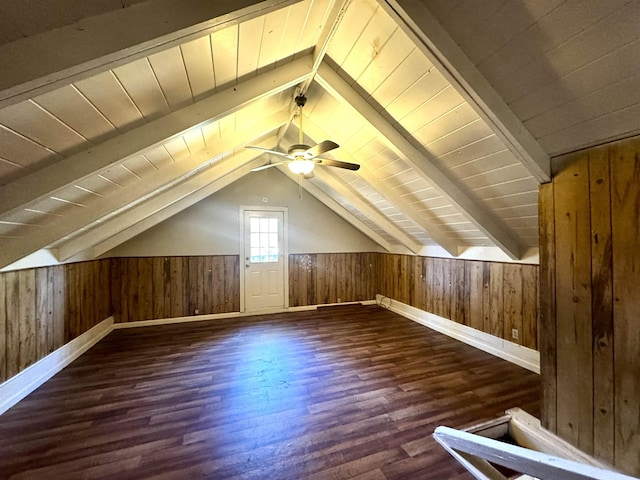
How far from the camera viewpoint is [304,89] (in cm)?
242

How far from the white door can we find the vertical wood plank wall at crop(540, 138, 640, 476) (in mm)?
4084

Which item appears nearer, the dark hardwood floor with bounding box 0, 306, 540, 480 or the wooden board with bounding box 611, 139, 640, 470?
the wooden board with bounding box 611, 139, 640, 470

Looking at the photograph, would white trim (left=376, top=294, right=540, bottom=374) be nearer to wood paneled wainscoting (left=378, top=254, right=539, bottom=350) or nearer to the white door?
wood paneled wainscoting (left=378, top=254, right=539, bottom=350)

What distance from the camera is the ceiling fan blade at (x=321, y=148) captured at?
83.4 inches

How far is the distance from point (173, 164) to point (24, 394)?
94.8 inches

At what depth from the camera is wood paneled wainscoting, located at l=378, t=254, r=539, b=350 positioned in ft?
9.68

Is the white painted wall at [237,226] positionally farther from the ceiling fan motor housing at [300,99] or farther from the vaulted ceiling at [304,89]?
the ceiling fan motor housing at [300,99]

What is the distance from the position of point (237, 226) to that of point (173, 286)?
1.47 meters

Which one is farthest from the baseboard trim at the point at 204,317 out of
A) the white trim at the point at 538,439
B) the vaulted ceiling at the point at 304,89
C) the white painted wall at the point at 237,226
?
the white trim at the point at 538,439

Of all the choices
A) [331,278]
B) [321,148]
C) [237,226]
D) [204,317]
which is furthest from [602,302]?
[204,317]

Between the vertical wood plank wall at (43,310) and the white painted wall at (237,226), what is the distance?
0.88 metres

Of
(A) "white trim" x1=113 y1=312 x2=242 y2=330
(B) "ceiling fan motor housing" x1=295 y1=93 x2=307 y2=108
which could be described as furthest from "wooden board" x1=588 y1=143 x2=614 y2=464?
(A) "white trim" x1=113 y1=312 x2=242 y2=330

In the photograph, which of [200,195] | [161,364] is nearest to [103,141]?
[161,364]

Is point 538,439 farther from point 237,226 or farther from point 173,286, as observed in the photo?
point 173,286
